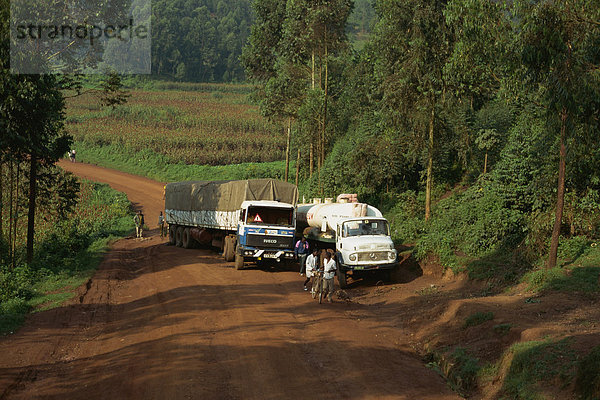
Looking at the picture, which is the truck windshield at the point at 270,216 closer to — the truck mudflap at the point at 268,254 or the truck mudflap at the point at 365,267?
the truck mudflap at the point at 268,254

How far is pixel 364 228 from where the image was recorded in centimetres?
2284

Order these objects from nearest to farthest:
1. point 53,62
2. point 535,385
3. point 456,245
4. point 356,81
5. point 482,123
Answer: point 535,385, point 456,245, point 53,62, point 482,123, point 356,81

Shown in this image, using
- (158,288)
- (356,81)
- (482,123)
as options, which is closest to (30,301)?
(158,288)

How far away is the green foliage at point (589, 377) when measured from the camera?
28.4 feet

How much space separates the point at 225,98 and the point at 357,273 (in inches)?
4396

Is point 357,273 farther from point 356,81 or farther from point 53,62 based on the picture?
point 356,81

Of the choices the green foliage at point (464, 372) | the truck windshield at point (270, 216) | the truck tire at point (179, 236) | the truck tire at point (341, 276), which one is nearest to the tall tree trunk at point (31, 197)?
the truck windshield at point (270, 216)

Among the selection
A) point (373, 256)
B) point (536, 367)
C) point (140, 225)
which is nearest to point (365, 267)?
point (373, 256)

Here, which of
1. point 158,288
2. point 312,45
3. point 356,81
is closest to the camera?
point 158,288

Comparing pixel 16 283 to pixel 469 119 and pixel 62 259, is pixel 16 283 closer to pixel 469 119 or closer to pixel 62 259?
pixel 62 259

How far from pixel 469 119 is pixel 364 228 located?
14933 millimetres

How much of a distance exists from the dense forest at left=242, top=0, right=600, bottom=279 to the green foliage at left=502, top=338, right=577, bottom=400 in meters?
7.71

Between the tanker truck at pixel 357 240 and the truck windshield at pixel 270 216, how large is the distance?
5.28 ft

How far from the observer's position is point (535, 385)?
390 inches
